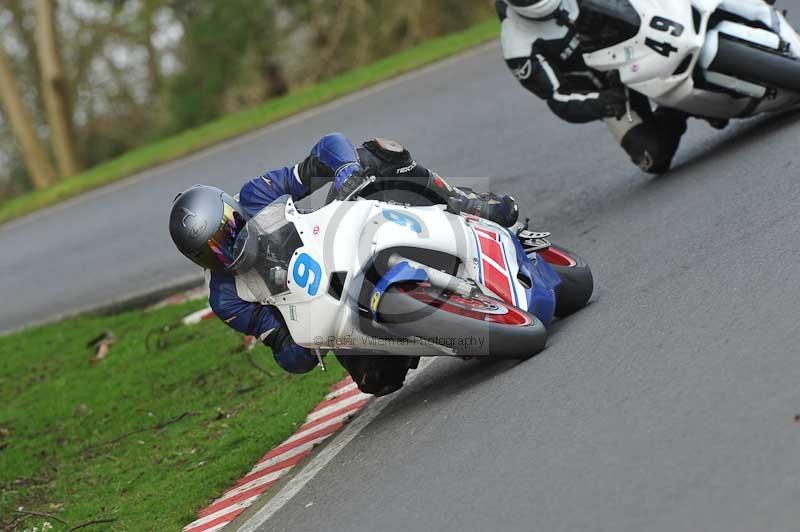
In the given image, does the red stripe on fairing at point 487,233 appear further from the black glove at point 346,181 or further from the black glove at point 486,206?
the black glove at point 346,181

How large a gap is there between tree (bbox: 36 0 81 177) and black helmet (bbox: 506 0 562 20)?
17.9 metres

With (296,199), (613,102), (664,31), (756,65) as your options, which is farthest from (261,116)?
(296,199)

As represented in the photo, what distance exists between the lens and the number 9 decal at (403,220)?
253 inches

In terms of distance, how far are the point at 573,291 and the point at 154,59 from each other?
25932 mm

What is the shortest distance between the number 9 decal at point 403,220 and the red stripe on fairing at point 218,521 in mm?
1574

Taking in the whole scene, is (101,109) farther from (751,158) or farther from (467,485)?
(467,485)

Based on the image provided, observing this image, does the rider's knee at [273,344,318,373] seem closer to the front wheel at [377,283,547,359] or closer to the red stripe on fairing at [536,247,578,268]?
the front wheel at [377,283,547,359]

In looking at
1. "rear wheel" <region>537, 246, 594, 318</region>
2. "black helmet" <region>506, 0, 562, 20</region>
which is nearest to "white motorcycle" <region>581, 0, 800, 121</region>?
"black helmet" <region>506, 0, 562, 20</region>

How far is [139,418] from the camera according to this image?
898 centimetres

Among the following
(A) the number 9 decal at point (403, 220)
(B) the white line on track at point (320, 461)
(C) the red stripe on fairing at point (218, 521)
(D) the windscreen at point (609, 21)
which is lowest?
(C) the red stripe on fairing at point (218, 521)

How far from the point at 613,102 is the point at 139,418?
3.83 metres

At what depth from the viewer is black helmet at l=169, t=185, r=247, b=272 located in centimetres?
633

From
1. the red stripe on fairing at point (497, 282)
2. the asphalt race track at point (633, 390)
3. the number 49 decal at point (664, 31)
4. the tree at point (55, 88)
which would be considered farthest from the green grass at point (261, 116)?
the red stripe on fairing at point (497, 282)

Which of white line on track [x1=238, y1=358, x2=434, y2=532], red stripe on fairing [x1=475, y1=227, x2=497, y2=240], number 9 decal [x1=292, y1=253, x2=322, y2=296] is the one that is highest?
number 9 decal [x1=292, y1=253, x2=322, y2=296]
